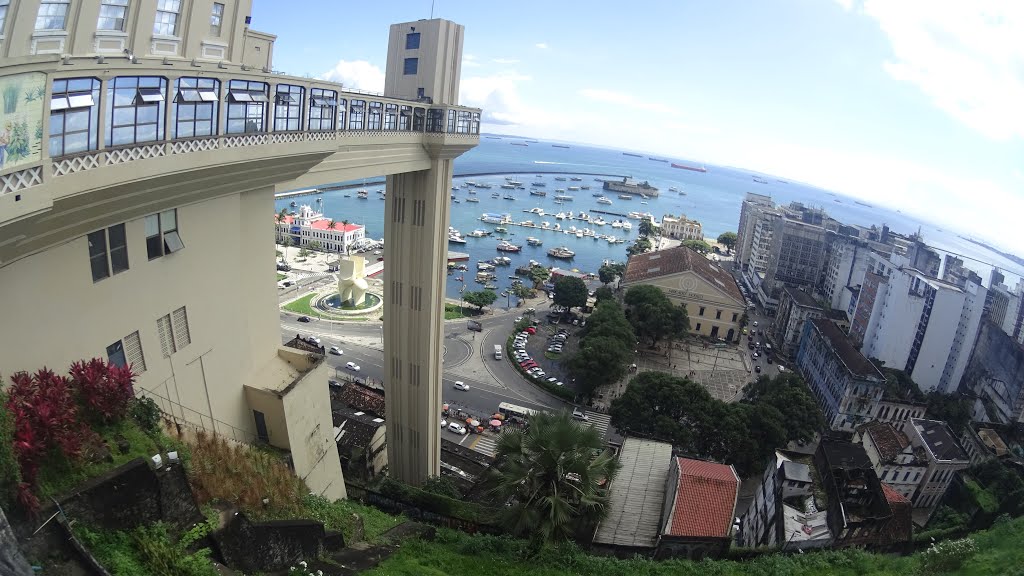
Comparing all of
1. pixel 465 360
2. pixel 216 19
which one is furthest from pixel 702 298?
pixel 216 19

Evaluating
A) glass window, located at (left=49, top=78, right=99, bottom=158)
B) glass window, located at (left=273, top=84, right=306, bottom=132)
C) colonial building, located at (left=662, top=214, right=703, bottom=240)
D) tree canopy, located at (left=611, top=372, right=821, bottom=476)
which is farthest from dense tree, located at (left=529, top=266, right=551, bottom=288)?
glass window, located at (left=49, top=78, right=99, bottom=158)

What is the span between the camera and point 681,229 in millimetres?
99500

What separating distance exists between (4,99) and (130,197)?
2.35m

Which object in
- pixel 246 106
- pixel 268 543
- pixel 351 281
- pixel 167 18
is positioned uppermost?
pixel 167 18

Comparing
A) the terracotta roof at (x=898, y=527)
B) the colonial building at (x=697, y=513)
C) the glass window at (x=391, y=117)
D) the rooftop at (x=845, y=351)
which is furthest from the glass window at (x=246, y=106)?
the rooftop at (x=845, y=351)

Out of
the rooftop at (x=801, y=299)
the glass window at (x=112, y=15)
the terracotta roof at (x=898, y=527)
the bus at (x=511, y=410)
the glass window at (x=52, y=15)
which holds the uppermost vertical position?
the glass window at (x=112, y=15)

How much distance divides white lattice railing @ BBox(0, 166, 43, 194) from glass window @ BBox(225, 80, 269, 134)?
3423 mm

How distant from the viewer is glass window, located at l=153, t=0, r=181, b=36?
869 centimetres

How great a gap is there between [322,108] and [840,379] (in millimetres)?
32441

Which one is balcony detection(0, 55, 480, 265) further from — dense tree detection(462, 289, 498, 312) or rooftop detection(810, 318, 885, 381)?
dense tree detection(462, 289, 498, 312)

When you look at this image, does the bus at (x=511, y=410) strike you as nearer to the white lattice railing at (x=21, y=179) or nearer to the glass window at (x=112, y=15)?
the glass window at (x=112, y=15)

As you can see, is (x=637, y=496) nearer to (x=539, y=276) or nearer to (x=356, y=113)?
(x=356, y=113)

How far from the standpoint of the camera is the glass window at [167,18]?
869 cm

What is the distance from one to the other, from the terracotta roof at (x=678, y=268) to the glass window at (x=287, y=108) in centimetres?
3840
